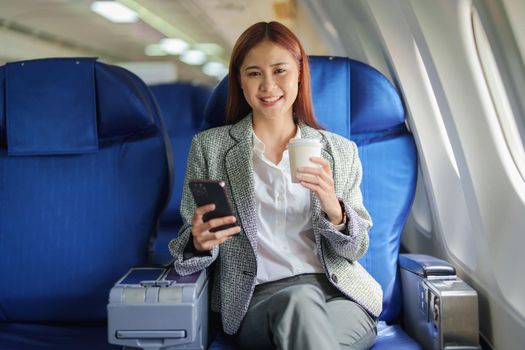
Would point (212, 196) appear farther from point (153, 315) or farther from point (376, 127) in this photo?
point (376, 127)

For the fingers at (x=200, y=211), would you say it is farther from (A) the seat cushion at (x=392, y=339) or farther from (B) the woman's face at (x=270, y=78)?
(A) the seat cushion at (x=392, y=339)

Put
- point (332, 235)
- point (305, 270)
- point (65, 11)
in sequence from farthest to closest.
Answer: point (65, 11) → point (305, 270) → point (332, 235)

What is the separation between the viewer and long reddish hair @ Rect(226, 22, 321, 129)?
6.78ft

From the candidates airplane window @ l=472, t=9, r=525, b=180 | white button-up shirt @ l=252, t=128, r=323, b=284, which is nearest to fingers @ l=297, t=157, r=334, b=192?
white button-up shirt @ l=252, t=128, r=323, b=284

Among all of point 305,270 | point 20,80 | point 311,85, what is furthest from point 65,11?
point 305,270

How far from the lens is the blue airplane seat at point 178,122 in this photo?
11.5 feet

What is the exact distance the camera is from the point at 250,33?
2.08 meters

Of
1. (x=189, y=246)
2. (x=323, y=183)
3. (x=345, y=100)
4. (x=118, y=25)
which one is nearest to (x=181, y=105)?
(x=345, y=100)

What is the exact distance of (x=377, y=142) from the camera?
240cm

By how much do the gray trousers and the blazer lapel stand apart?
22 centimetres

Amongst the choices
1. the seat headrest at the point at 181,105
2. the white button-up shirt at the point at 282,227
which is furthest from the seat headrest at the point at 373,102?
the seat headrest at the point at 181,105

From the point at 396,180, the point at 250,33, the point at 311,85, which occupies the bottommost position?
the point at 396,180

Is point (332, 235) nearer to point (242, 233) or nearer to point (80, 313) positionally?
point (242, 233)

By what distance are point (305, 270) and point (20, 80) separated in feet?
4.58
